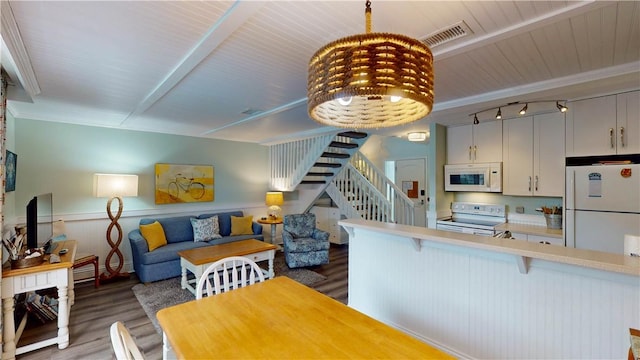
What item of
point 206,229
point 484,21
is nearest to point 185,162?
point 206,229

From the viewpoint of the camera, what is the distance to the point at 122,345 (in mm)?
990

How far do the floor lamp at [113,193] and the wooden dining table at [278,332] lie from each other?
3.14 m

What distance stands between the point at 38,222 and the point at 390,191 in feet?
16.9

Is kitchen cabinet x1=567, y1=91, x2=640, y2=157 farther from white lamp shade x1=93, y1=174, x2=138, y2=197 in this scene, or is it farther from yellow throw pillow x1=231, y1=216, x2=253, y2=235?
white lamp shade x1=93, y1=174, x2=138, y2=197

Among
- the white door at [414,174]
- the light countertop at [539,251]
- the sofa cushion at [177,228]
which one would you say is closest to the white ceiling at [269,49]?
the light countertop at [539,251]

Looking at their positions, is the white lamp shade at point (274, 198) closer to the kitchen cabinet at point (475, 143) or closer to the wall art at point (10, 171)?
the kitchen cabinet at point (475, 143)

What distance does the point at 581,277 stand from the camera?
5.02 ft

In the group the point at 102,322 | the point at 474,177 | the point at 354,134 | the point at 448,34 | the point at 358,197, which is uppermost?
the point at 448,34

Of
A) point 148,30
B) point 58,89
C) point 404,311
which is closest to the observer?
point 148,30

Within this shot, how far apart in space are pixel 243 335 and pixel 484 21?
6.88 feet

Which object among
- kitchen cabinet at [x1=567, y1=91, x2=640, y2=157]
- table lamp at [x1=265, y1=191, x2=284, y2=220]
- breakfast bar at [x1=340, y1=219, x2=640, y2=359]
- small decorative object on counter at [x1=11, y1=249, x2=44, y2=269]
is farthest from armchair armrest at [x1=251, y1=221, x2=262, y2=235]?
kitchen cabinet at [x1=567, y1=91, x2=640, y2=157]

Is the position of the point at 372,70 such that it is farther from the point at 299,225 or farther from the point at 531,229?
the point at 299,225

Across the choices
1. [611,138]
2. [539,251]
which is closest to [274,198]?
[539,251]

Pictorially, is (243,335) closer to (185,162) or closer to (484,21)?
(484,21)
